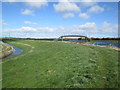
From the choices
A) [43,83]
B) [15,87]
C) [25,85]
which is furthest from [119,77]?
[15,87]

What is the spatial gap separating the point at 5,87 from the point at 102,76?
13144mm

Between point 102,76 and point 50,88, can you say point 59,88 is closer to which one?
point 50,88

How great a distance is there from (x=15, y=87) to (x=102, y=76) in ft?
37.9

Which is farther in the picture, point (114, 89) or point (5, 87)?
point (5, 87)

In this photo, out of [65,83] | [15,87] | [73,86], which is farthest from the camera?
[15,87]

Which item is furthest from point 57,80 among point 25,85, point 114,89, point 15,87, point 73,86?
point 114,89

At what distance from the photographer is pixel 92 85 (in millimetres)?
10164

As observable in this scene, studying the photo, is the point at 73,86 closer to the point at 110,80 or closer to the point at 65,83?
the point at 65,83

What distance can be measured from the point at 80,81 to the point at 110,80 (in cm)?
367

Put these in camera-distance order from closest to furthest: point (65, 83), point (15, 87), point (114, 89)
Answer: point (114, 89) → point (65, 83) → point (15, 87)

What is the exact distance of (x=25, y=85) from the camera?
11.9m

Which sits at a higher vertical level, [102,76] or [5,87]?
[102,76]

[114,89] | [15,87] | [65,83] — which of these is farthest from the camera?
[15,87]

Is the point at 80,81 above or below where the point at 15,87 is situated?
above
